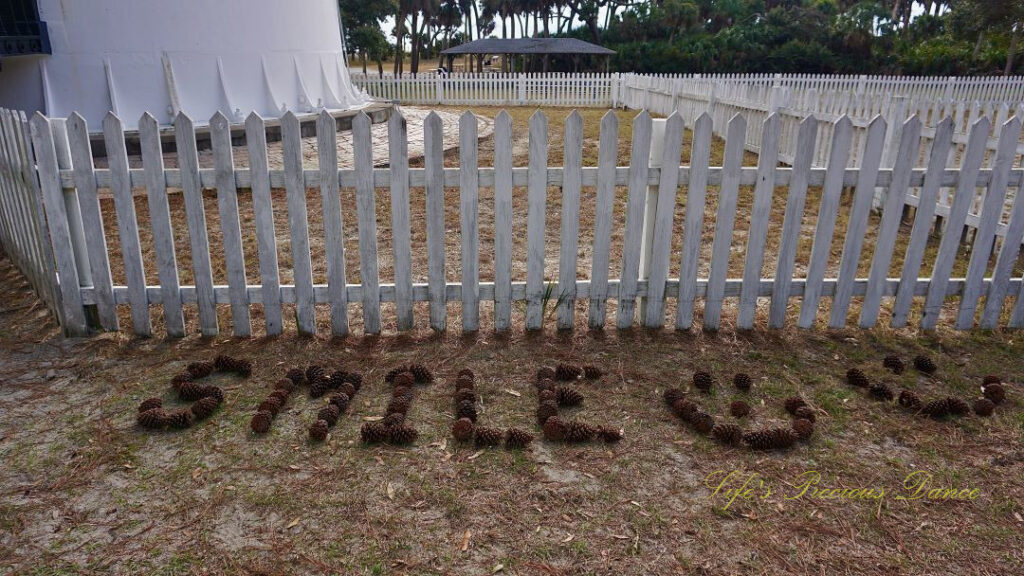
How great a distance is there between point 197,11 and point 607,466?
1071 cm

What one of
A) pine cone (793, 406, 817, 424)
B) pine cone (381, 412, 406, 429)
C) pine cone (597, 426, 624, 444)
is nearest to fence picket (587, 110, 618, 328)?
pine cone (597, 426, 624, 444)

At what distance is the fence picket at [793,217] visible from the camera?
4035 millimetres

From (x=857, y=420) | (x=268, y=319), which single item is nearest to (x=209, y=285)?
(x=268, y=319)

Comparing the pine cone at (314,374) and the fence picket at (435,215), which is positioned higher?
the fence picket at (435,215)

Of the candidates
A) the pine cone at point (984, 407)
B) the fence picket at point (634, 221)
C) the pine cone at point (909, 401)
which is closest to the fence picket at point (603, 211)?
the fence picket at point (634, 221)

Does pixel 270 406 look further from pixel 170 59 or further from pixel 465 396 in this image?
pixel 170 59

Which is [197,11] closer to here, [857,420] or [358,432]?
[358,432]

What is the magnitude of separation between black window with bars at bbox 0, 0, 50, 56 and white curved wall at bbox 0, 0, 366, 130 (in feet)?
0.47

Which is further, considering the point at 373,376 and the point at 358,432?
the point at 373,376

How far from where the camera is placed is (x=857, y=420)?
3363mm

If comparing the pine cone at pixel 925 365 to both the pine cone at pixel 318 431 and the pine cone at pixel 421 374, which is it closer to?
the pine cone at pixel 421 374

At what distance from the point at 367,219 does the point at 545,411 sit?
169 cm

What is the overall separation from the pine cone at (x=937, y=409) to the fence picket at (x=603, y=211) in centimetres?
187

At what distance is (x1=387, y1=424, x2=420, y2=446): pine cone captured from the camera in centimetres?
311
